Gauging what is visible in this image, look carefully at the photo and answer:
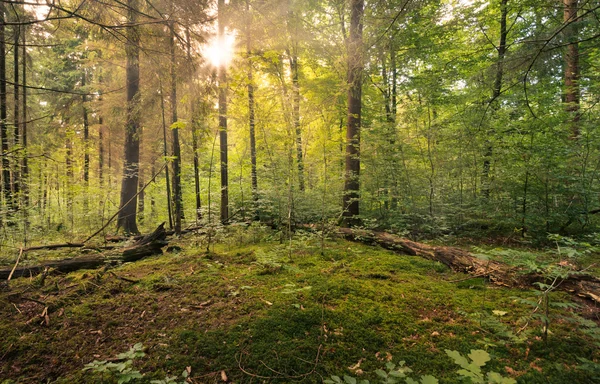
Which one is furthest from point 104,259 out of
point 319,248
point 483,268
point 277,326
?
point 483,268

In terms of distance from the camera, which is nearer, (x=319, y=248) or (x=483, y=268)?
(x=483, y=268)

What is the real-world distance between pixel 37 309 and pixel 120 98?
28.8 ft

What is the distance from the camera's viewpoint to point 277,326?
2.56m

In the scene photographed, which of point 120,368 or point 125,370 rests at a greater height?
point 120,368

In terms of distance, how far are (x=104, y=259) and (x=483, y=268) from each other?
6.21m

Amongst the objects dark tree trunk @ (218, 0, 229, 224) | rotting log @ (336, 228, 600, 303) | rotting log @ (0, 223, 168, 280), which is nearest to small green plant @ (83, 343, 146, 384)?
rotting log @ (0, 223, 168, 280)

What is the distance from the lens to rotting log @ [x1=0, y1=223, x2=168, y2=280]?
12.6 feet

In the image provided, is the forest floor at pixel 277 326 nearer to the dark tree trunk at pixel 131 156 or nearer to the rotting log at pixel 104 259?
the rotting log at pixel 104 259

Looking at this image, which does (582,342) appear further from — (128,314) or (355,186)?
(355,186)

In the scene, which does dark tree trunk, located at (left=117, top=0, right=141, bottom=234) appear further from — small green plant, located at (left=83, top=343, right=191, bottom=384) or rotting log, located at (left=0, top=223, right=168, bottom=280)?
small green plant, located at (left=83, top=343, right=191, bottom=384)


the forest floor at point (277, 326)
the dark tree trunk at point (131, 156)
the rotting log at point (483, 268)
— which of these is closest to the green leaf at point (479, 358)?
the forest floor at point (277, 326)

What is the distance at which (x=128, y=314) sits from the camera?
2912 mm

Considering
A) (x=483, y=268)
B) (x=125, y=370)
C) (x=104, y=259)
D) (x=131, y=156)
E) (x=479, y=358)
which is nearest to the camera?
(x=479, y=358)

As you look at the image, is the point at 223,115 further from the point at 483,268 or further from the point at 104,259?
the point at 483,268
